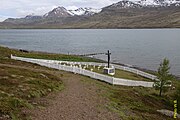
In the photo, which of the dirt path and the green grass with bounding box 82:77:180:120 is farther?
the green grass with bounding box 82:77:180:120

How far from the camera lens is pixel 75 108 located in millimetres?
22078

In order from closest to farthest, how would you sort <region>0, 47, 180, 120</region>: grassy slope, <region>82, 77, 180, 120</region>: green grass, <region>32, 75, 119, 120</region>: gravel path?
<region>32, 75, 119, 120</region>: gravel path → <region>0, 47, 180, 120</region>: grassy slope → <region>82, 77, 180, 120</region>: green grass

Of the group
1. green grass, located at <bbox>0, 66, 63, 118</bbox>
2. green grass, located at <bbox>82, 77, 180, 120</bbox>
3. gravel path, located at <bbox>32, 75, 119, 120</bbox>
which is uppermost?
green grass, located at <bbox>0, 66, 63, 118</bbox>

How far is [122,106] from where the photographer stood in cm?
2555

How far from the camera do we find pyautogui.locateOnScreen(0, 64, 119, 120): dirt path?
64.6ft

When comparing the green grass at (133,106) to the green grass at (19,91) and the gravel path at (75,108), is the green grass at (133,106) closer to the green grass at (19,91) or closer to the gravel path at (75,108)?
the gravel path at (75,108)

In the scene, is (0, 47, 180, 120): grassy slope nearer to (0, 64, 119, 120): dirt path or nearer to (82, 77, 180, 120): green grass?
(82, 77, 180, 120): green grass

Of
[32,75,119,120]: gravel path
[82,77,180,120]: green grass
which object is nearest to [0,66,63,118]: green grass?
[32,75,119,120]: gravel path

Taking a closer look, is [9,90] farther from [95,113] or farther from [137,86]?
[137,86]

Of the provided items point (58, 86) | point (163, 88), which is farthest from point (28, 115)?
point (163, 88)

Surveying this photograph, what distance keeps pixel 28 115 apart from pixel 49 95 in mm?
7144

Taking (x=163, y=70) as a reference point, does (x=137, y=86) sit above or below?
below

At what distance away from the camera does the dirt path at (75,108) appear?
19675 mm

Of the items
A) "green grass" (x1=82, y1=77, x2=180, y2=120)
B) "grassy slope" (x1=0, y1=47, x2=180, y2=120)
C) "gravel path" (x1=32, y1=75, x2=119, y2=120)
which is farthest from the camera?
"green grass" (x1=82, y1=77, x2=180, y2=120)
